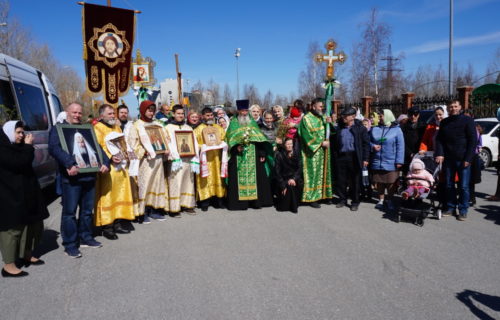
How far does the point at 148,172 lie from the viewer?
6145mm

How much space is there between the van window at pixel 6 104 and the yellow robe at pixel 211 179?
329 cm

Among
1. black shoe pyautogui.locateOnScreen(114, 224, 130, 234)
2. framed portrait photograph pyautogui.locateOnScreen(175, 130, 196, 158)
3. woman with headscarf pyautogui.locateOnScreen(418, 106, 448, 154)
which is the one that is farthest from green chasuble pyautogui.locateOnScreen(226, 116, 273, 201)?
woman with headscarf pyautogui.locateOnScreen(418, 106, 448, 154)

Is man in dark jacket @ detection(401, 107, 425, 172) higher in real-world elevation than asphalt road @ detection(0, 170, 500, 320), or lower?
higher

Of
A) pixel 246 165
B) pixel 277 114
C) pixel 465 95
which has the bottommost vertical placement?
pixel 246 165

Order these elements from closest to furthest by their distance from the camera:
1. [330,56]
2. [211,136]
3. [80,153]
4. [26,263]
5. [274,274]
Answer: [274,274], [26,263], [80,153], [211,136], [330,56]

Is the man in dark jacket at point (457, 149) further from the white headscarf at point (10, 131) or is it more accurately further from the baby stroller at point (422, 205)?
the white headscarf at point (10, 131)

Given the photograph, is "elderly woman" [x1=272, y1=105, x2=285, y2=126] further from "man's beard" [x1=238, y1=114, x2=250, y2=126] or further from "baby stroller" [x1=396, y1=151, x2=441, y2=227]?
"baby stroller" [x1=396, y1=151, x2=441, y2=227]

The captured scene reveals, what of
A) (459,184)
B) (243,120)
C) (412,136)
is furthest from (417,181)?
(243,120)

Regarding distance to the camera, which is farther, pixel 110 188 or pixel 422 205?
pixel 422 205

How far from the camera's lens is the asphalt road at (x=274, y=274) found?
3.28m

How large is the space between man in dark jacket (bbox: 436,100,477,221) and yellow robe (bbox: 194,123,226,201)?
3.92 m

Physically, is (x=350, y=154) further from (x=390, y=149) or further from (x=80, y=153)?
(x=80, y=153)

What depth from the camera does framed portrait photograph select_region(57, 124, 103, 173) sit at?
14.8 feet

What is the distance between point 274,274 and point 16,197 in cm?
290
